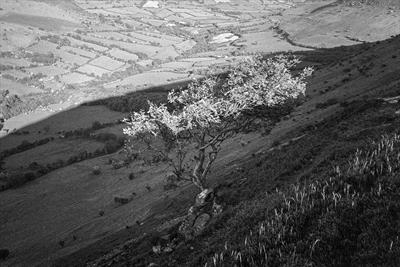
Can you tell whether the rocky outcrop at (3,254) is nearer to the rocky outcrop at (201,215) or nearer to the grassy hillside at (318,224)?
the grassy hillside at (318,224)

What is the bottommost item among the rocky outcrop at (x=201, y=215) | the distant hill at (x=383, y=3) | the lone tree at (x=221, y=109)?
the rocky outcrop at (x=201, y=215)

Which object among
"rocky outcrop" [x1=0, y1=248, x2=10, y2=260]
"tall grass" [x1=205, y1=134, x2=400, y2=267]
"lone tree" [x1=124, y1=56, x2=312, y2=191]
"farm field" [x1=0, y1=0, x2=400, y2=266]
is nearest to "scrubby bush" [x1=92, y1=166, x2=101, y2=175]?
"farm field" [x1=0, y1=0, x2=400, y2=266]

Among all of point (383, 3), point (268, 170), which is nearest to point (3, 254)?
point (268, 170)

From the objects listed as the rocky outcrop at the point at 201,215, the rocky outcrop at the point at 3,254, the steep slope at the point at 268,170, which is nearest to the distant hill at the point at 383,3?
the steep slope at the point at 268,170

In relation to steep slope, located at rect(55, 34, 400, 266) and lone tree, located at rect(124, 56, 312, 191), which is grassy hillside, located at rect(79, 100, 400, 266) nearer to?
steep slope, located at rect(55, 34, 400, 266)

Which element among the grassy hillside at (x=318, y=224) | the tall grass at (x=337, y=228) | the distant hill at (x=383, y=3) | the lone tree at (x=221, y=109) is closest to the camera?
the tall grass at (x=337, y=228)

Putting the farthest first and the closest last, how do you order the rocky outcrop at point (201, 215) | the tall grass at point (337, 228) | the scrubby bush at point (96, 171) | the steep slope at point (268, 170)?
the scrubby bush at point (96, 171) → the rocky outcrop at point (201, 215) → the steep slope at point (268, 170) → the tall grass at point (337, 228)
